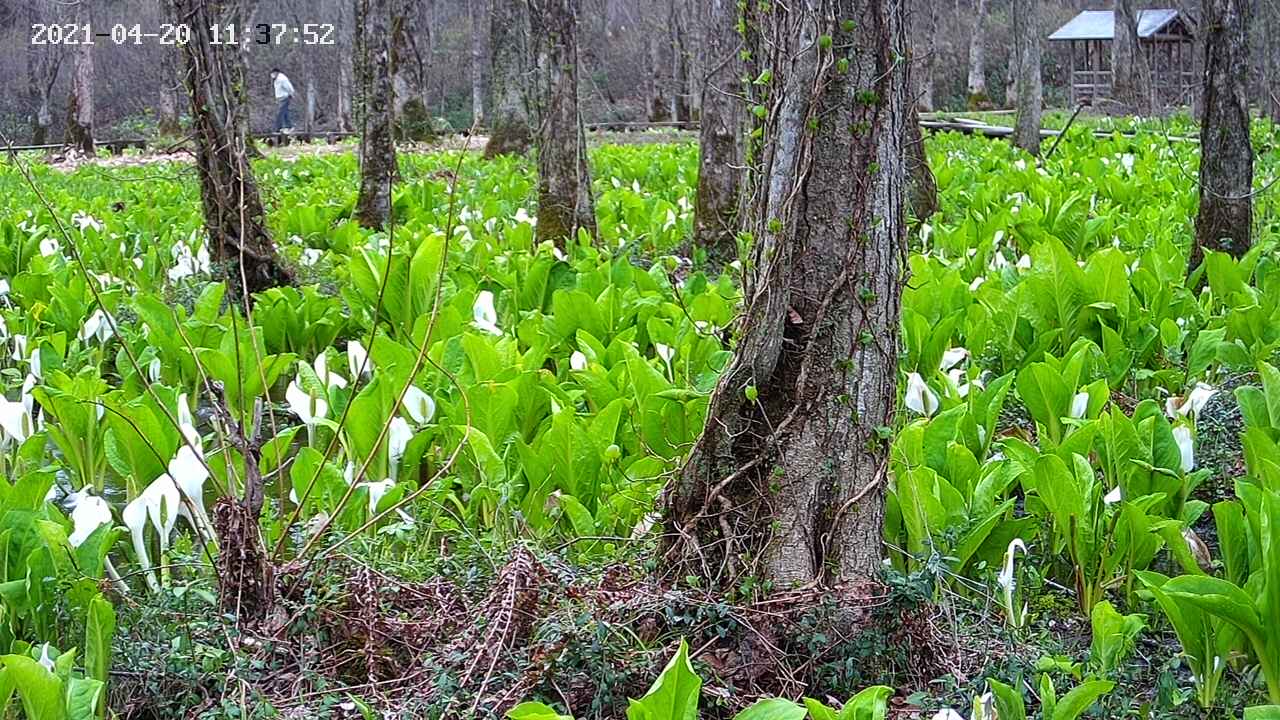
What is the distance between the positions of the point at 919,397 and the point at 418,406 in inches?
60.6

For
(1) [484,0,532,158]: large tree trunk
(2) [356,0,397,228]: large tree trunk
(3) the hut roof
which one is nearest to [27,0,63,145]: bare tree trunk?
(1) [484,0,532,158]: large tree trunk

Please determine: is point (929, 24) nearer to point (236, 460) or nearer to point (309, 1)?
point (236, 460)

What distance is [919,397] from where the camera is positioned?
4145 millimetres

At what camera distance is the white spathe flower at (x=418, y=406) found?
4.23 metres

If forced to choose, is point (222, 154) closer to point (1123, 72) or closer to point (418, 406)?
point (418, 406)

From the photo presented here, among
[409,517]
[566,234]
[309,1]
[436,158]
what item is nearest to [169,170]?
[436,158]

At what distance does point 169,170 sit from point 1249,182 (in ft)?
41.2

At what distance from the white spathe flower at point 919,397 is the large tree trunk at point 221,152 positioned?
10.0 feet

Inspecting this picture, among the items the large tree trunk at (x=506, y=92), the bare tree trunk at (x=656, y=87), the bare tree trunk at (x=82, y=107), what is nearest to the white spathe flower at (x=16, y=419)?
the large tree trunk at (x=506, y=92)

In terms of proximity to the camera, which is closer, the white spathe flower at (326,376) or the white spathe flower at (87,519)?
the white spathe flower at (87,519)

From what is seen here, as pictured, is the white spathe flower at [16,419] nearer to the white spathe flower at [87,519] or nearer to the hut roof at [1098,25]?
the white spathe flower at [87,519]

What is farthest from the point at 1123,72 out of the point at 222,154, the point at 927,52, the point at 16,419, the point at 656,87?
→ the point at 16,419

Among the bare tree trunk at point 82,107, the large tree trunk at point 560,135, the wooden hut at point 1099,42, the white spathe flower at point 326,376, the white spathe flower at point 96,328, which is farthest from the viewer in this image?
the wooden hut at point 1099,42

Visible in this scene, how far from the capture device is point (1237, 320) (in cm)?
496
